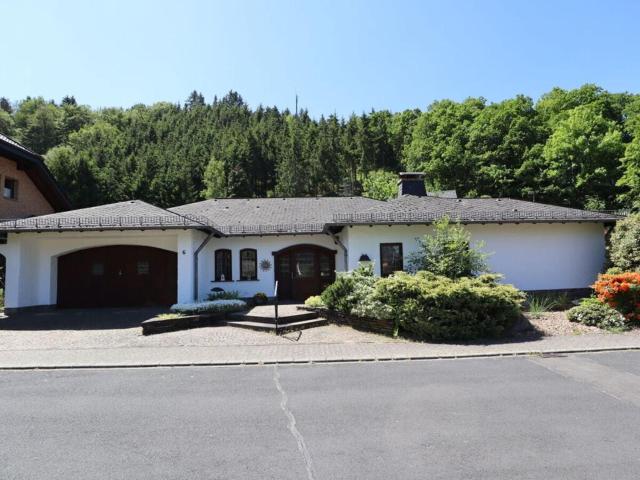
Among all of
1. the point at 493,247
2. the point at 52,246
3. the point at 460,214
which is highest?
the point at 460,214

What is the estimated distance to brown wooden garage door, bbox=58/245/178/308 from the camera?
17797mm

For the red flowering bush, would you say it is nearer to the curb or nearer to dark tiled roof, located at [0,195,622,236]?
the curb

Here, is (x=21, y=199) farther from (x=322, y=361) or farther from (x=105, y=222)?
(x=322, y=361)

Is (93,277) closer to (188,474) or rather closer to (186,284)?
(186,284)

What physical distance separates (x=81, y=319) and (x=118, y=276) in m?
3.24

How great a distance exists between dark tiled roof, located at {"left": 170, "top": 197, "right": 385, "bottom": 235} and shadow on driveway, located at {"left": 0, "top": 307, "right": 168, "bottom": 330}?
480cm

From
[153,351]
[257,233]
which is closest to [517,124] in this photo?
[257,233]

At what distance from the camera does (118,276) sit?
1792cm

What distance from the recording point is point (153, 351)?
410 inches

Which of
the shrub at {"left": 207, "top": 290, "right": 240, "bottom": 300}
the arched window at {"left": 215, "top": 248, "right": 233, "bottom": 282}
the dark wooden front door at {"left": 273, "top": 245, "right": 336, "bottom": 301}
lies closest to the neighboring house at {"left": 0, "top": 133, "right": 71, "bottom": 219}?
the arched window at {"left": 215, "top": 248, "right": 233, "bottom": 282}

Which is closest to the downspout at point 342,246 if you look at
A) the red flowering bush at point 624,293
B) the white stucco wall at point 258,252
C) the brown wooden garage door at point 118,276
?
the white stucco wall at point 258,252

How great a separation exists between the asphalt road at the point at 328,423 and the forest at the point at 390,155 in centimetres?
3284

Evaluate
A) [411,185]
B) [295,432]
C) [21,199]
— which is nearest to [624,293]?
[295,432]

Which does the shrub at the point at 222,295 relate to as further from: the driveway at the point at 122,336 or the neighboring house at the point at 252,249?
the driveway at the point at 122,336
